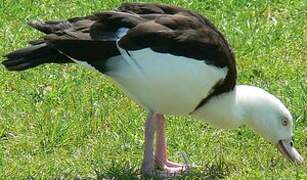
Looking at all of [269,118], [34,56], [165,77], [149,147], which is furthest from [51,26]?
[269,118]

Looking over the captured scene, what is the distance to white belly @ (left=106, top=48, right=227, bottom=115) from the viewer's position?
19.7 feet

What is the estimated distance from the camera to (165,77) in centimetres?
598

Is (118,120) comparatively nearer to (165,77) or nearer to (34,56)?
(34,56)

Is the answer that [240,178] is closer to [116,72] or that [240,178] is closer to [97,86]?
[116,72]

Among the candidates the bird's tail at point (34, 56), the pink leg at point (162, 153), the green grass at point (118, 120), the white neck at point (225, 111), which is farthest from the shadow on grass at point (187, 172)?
the bird's tail at point (34, 56)

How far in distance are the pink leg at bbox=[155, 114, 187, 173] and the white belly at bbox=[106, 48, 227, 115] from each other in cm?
28

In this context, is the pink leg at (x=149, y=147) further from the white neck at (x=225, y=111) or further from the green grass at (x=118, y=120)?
the white neck at (x=225, y=111)

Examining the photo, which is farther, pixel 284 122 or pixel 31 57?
pixel 284 122

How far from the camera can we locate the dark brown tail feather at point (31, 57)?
20.5 ft

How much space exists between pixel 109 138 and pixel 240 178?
1.24 m

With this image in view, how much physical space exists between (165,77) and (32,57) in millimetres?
887

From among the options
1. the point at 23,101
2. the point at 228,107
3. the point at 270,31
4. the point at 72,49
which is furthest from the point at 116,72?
the point at 270,31

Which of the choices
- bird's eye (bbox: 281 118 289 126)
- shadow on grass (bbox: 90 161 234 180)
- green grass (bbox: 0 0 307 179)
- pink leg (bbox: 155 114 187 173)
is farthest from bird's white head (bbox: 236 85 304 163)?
pink leg (bbox: 155 114 187 173)

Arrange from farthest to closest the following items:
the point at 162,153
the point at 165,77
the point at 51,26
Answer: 1. the point at 162,153
2. the point at 51,26
3. the point at 165,77
